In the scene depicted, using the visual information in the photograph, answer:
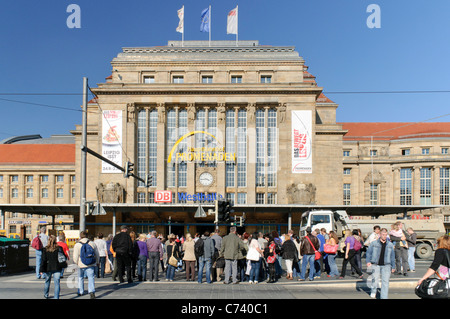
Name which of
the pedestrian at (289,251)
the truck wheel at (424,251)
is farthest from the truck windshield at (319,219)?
the pedestrian at (289,251)

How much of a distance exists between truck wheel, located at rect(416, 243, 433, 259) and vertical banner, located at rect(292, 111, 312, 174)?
74.0ft

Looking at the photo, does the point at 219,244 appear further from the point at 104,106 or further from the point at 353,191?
the point at 353,191

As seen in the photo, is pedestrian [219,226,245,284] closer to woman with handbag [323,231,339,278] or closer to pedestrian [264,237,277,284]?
pedestrian [264,237,277,284]

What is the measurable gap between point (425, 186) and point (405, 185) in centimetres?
312

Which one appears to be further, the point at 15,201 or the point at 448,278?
the point at 15,201


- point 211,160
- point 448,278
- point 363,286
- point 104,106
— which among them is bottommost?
point 363,286

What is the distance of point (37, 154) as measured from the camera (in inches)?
3497

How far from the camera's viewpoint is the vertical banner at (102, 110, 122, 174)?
5594cm

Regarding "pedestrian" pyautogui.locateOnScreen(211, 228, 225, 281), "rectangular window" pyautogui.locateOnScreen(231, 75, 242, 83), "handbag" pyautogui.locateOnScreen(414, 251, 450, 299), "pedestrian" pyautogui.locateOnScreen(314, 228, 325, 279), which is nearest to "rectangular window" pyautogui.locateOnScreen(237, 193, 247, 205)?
"rectangular window" pyautogui.locateOnScreen(231, 75, 242, 83)

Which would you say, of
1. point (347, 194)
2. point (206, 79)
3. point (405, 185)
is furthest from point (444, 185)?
point (206, 79)
